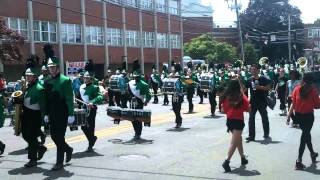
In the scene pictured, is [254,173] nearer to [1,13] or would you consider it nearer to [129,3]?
[1,13]

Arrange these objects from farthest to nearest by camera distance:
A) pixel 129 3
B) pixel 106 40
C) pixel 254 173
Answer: pixel 129 3
pixel 106 40
pixel 254 173

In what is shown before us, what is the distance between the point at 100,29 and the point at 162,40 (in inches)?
591

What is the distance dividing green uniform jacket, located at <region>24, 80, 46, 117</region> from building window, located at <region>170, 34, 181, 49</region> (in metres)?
54.9

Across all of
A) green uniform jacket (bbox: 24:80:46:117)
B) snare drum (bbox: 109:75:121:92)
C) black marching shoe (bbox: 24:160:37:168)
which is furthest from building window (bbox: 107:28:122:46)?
black marching shoe (bbox: 24:160:37:168)

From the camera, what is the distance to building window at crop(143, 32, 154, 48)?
57600 millimetres

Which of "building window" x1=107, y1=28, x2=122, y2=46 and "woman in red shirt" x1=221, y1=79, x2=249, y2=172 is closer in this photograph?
"woman in red shirt" x1=221, y1=79, x2=249, y2=172

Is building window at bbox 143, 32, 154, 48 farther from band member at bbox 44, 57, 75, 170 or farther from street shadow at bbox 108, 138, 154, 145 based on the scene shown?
band member at bbox 44, 57, 75, 170

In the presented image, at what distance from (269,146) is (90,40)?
35567mm

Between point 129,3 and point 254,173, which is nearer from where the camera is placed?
point 254,173

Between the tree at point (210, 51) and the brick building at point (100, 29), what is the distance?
492 inches

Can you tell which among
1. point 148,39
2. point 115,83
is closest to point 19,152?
point 115,83

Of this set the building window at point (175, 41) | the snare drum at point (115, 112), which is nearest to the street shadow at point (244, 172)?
the snare drum at point (115, 112)

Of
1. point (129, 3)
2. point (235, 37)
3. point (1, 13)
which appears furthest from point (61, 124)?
point (235, 37)

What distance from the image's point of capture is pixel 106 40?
1924 inches
